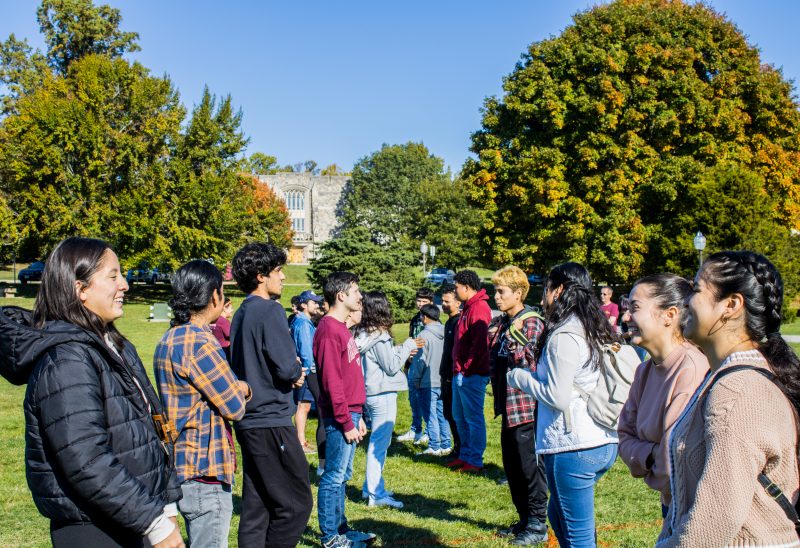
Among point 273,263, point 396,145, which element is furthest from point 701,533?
point 396,145

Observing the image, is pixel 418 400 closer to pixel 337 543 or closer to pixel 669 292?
pixel 337 543

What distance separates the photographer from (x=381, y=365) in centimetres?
667

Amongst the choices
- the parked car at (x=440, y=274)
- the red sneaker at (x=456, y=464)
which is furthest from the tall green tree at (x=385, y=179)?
the red sneaker at (x=456, y=464)

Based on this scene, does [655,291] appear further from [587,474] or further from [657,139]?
[657,139]

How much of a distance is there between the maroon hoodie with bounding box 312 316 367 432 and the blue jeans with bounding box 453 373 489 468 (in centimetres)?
248

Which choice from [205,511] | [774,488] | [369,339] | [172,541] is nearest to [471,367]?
[369,339]

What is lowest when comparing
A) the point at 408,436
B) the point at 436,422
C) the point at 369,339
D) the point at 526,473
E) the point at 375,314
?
the point at 408,436

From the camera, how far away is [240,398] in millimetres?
3785

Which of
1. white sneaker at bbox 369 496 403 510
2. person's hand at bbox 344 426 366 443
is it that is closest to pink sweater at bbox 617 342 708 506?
person's hand at bbox 344 426 366 443

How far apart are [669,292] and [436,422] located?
593 cm

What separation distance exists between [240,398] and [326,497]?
1.87 metres

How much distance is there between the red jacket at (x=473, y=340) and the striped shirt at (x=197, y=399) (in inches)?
167

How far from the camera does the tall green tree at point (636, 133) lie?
28.5 meters

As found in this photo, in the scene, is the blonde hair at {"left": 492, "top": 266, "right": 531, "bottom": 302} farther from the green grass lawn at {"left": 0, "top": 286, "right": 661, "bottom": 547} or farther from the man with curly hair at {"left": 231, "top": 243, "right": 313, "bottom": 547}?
the man with curly hair at {"left": 231, "top": 243, "right": 313, "bottom": 547}
